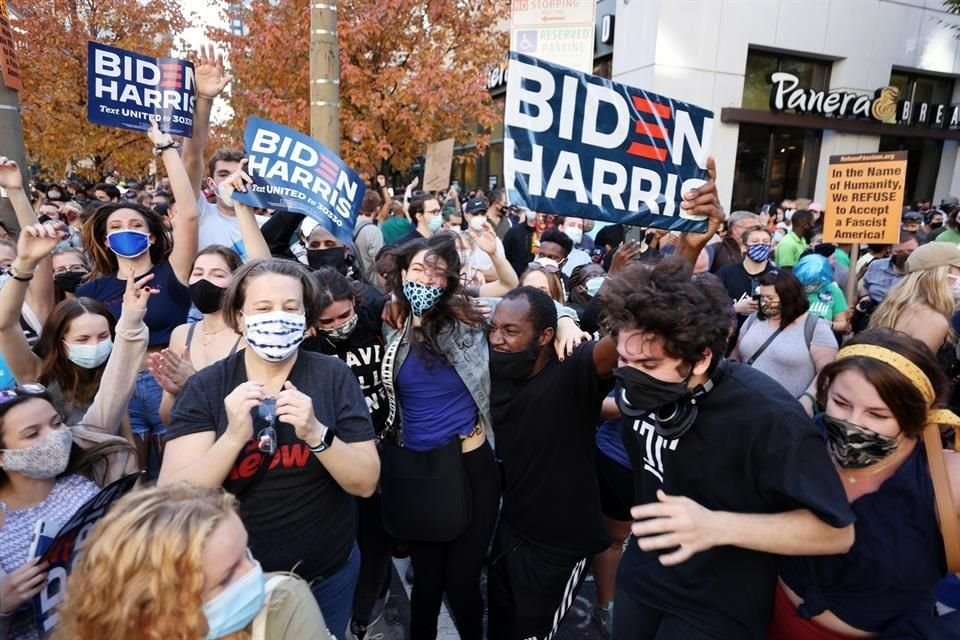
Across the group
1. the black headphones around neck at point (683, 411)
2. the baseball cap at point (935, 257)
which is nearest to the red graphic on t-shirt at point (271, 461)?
the black headphones around neck at point (683, 411)

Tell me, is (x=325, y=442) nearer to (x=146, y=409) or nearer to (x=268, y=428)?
(x=268, y=428)

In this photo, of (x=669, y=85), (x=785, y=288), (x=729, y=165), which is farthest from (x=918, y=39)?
(x=785, y=288)

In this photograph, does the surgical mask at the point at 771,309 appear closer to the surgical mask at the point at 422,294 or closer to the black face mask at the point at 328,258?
the surgical mask at the point at 422,294

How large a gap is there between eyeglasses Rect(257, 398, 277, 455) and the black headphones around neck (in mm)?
1244

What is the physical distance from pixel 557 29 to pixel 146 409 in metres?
6.11

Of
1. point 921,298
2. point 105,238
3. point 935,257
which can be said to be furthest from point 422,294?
point 935,257

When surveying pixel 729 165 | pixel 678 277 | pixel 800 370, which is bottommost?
pixel 800 370

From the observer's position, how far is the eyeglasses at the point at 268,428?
1.88 meters

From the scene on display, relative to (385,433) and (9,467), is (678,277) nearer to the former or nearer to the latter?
(385,433)

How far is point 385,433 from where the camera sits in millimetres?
2838

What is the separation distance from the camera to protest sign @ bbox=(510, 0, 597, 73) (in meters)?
6.71

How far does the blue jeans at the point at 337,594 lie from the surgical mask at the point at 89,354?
5.04 feet

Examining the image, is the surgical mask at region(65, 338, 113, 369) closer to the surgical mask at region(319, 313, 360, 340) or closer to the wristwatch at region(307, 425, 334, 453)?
the surgical mask at region(319, 313, 360, 340)

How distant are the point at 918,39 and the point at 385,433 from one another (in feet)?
67.8
